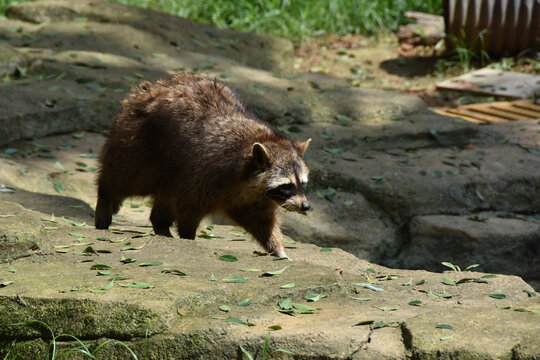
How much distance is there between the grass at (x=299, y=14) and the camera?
12.4 metres

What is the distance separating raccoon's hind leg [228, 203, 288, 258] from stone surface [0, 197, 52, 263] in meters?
1.50

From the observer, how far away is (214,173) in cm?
506

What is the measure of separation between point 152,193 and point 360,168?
231cm

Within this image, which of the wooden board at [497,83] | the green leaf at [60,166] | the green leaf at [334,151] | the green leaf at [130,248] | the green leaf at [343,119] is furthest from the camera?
the wooden board at [497,83]

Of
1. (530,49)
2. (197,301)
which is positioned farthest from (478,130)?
(197,301)

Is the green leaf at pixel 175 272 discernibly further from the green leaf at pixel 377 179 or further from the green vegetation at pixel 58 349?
the green leaf at pixel 377 179

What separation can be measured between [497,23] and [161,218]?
7495mm

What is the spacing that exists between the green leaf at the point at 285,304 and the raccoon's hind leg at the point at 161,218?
210cm

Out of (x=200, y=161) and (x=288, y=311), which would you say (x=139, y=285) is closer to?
(x=288, y=311)

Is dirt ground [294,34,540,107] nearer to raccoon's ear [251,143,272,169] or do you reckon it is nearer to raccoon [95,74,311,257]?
raccoon [95,74,311,257]

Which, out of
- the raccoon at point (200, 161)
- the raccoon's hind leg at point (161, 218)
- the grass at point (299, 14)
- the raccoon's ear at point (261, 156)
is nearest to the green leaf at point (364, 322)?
the raccoon at point (200, 161)

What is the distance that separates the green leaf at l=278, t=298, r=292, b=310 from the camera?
141 inches

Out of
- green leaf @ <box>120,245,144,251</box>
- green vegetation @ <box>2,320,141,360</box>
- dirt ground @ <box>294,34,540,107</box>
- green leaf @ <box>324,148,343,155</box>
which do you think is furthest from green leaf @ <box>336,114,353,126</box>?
green vegetation @ <box>2,320,141,360</box>

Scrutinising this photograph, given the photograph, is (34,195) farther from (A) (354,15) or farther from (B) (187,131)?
(A) (354,15)
